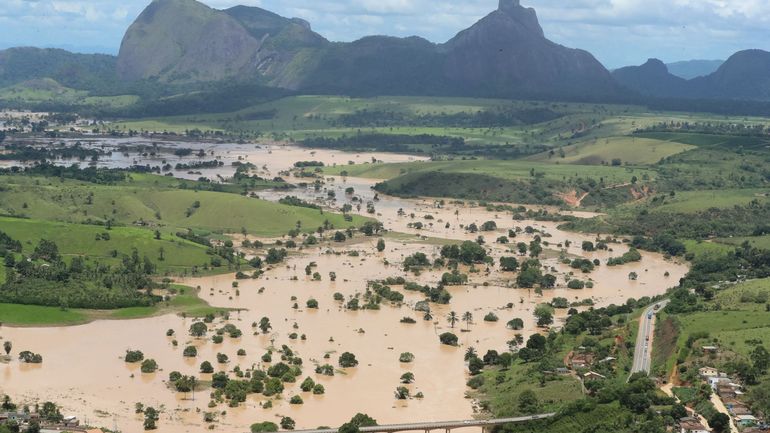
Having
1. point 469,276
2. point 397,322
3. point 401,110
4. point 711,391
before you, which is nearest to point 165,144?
point 401,110

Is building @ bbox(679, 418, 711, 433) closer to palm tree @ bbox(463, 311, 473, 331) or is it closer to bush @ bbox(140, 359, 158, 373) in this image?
palm tree @ bbox(463, 311, 473, 331)

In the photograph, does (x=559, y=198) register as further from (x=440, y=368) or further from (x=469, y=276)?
(x=440, y=368)

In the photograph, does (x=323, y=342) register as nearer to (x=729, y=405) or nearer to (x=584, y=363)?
(x=584, y=363)

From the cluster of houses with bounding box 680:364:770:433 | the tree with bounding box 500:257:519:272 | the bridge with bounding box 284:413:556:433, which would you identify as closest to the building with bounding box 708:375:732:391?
the cluster of houses with bounding box 680:364:770:433

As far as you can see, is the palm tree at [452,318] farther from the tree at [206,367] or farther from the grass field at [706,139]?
the grass field at [706,139]

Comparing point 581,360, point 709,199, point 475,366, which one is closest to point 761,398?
point 581,360

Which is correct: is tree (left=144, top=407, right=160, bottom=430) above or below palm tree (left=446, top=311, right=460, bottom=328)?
above
